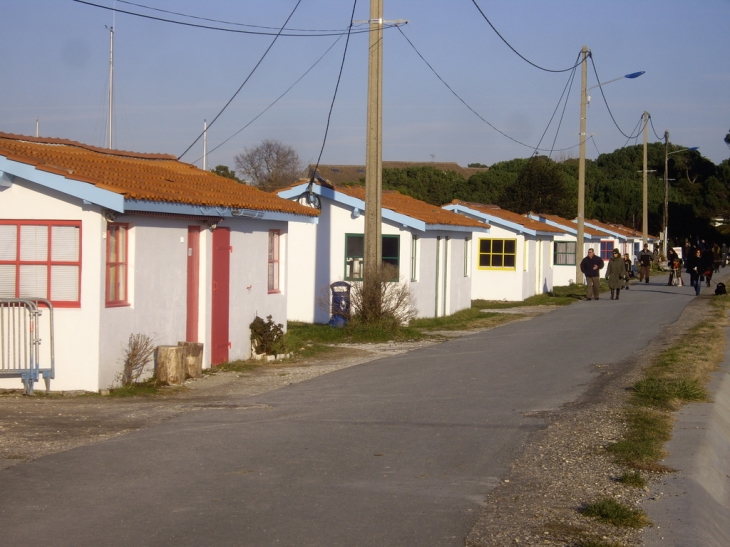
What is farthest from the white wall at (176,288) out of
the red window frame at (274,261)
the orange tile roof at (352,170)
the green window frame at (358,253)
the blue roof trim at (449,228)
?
the orange tile roof at (352,170)

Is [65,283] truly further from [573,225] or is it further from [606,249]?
[606,249]

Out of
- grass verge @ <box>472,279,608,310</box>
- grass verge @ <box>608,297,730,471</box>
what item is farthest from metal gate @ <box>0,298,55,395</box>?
grass verge @ <box>472,279,608,310</box>

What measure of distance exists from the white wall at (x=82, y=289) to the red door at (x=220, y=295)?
2809 millimetres

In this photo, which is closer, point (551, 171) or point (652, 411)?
point (652, 411)

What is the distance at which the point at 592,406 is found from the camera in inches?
397

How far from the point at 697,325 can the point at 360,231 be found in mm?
7805

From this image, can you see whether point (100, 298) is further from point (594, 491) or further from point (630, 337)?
point (630, 337)

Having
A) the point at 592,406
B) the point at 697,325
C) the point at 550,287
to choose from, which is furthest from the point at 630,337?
the point at 550,287

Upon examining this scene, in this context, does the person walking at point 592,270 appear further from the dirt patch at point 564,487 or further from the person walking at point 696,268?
the dirt patch at point 564,487

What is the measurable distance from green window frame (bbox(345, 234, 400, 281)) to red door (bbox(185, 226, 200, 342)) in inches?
333

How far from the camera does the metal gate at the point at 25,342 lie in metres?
10.6

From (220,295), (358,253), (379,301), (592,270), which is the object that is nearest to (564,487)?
(220,295)

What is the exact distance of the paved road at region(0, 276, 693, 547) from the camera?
5605 mm

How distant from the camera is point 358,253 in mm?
21500
